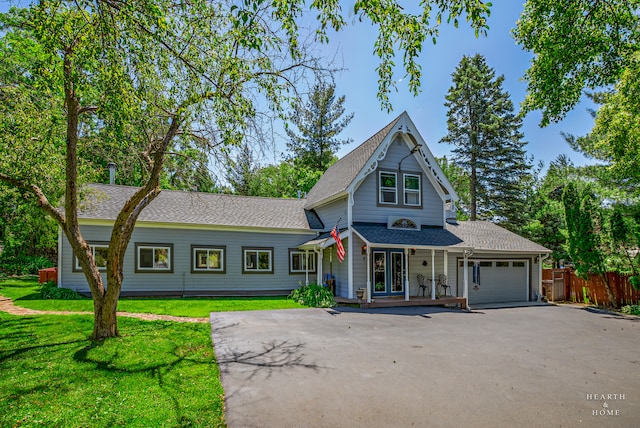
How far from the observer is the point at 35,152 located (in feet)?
26.1

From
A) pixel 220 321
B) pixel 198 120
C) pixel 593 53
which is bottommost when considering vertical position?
pixel 220 321

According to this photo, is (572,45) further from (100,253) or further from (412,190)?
(100,253)

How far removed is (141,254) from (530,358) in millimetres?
14725

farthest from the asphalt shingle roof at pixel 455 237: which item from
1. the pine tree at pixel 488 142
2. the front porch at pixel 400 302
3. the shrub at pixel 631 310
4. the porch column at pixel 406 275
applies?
the pine tree at pixel 488 142

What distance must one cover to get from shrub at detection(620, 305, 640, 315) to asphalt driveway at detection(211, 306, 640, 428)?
4.24 metres

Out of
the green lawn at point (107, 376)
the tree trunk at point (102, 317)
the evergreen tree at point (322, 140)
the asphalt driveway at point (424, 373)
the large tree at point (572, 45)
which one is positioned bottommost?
the asphalt driveway at point (424, 373)

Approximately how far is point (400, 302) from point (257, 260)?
23.3ft

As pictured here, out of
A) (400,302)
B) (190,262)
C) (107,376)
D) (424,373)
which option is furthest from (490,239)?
(107,376)

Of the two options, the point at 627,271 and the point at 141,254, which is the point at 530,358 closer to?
the point at 627,271

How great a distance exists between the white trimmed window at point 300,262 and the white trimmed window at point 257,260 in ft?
3.54

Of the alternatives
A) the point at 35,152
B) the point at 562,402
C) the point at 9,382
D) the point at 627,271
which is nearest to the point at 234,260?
the point at 35,152

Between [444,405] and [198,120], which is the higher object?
[198,120]

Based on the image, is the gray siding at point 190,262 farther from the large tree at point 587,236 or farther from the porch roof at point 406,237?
the large tree at point 587,236

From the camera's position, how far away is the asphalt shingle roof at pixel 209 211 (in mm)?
15242
